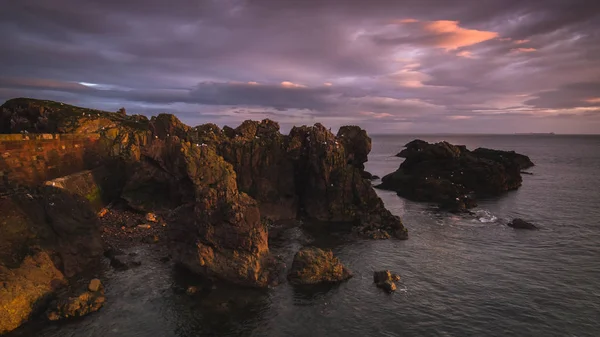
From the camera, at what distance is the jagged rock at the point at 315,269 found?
40.3 meters

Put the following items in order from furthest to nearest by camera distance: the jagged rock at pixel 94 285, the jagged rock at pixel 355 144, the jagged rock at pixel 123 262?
the jagged rock at pixel 355 144 < the jagged rock at pixel 123 262 < the jagged rock at pixel 94 285

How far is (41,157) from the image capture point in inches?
2301

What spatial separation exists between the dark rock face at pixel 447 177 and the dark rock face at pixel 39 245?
73050mm

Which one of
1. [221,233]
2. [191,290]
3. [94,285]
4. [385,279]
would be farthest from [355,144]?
[94,285]

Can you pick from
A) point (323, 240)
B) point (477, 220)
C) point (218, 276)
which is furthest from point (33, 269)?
point (477, 220)

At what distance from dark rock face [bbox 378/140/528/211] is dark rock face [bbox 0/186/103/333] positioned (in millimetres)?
73050

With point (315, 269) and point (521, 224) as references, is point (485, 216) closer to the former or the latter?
point (521, 224)

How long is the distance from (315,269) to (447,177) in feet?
229

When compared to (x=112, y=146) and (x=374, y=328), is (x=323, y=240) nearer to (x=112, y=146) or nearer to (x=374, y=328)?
(x=374, y=328)

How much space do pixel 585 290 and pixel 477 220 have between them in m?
31.0

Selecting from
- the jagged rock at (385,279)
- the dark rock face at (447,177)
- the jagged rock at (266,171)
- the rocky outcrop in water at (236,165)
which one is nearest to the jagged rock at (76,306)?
the rocky outcrop in water at (236,165)

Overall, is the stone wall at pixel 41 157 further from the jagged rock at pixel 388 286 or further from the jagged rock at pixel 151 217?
the jagged rock at pixel 388 286

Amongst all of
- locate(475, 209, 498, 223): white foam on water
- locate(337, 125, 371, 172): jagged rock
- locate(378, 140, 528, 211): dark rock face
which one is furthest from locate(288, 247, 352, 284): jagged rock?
locate(378, 140, 528, 211): dark rock face

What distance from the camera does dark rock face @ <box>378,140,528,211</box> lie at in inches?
3536
